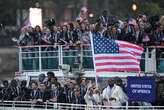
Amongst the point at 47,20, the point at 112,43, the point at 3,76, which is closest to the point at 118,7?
the point at 3,76

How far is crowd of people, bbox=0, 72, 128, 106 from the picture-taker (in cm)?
1791

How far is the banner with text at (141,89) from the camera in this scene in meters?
17.4

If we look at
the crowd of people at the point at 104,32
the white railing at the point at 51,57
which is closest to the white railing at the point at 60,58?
the white railing at the point at 51,57

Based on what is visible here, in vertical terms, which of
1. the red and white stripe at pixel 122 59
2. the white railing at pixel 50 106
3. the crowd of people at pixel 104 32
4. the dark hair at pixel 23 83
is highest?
the crowd of people at pixel 104 32

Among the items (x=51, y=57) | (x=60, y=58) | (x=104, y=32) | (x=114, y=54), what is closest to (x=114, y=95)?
(x=114, y=54)

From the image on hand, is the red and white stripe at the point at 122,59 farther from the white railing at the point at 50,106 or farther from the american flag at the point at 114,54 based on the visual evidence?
the white railing at the point at 50,106

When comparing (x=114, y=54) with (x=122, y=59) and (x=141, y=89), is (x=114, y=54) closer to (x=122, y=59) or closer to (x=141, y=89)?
(x=122, y=59)

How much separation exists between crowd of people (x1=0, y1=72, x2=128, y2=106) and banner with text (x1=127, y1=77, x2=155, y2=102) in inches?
19.1

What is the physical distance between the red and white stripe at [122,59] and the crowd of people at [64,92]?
438 mm

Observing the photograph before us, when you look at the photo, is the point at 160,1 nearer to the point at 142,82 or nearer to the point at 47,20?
the point at 47,20

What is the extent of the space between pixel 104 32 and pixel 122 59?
235cm

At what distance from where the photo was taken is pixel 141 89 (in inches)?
693

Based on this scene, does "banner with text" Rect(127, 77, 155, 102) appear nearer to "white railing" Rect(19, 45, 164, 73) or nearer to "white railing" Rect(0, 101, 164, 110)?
"white railing" Rect(0, 101, 164, 110)

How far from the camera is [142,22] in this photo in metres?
20.3
